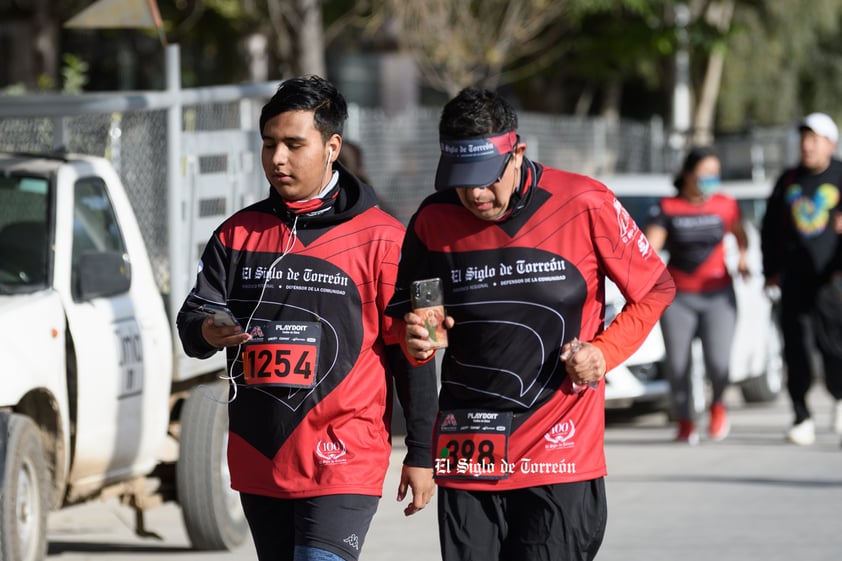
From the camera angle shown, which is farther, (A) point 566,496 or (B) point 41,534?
(B) point 41,534

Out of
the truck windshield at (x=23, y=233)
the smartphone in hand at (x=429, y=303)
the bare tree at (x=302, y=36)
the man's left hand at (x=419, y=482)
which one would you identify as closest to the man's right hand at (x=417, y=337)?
the smartphone in hand at (x=429, y=303)

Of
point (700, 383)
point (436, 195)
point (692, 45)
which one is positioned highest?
point (692, 45)

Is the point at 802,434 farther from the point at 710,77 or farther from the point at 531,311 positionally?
the point at 710,77

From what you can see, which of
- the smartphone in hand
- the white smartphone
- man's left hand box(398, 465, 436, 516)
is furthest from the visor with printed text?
man's left hand box(398, 465, 436, 516)

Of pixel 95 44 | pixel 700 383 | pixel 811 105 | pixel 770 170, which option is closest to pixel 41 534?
pixel 700 383

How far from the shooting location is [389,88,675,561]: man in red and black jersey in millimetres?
4527

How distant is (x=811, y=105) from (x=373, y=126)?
22.9 metres

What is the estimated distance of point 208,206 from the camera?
8.57 m

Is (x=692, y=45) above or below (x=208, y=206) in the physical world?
above

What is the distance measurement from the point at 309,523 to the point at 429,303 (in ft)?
2.29

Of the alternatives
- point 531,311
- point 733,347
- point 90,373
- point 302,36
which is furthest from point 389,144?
point 531,311

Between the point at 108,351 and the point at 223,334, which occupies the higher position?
the point at 223,334

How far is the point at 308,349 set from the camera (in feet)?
14.9

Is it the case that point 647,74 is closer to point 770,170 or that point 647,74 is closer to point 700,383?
point 770,170
